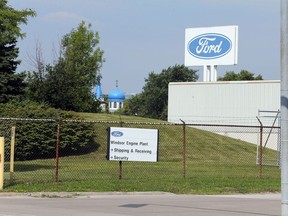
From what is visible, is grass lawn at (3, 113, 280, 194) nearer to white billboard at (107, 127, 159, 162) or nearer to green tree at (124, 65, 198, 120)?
white billboard at (107, 127, 159, 162)

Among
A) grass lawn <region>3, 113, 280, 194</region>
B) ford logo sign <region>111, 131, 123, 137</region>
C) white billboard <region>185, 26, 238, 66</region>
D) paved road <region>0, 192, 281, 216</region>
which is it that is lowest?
paved road <region>0, 192, 281, 216</region>

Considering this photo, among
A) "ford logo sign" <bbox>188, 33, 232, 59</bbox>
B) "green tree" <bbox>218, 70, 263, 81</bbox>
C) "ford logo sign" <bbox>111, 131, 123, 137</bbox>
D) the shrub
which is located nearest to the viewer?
"ford logo sign" <bbox>111, 131, 123, 137</bbox>

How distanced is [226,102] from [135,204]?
39.6 metres

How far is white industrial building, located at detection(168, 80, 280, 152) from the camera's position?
52781 millimetres

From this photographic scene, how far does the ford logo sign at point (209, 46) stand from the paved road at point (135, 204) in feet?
125

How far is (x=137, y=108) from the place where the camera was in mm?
107625

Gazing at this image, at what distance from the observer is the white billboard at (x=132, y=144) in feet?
73.6

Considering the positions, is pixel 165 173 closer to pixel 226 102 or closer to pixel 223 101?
pixel 226 102

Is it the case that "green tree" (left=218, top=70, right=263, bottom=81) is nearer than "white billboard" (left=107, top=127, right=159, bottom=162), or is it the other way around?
→ "white billboard" (left=107, top=127, right=159, bottom=162)

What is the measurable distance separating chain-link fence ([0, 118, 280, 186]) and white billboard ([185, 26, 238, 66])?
8545 mm

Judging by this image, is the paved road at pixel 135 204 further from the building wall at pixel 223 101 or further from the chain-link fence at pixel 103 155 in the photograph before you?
the building wall at pixel 223 101

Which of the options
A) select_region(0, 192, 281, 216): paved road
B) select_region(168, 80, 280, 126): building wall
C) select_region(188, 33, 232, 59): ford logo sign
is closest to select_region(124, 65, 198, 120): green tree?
select_region(188, 33, 232, 59): ford logo sign

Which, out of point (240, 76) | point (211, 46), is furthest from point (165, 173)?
point (240, 76)

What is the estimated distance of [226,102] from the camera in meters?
55.8
